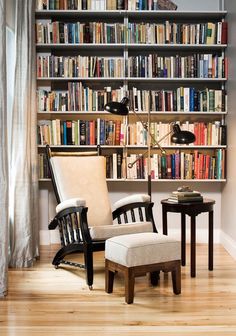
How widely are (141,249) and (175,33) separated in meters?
2.88

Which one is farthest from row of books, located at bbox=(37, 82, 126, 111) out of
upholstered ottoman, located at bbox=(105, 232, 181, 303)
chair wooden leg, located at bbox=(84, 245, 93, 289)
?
upholstered ottoman, located at bbox=(105, 232, 181, 303)

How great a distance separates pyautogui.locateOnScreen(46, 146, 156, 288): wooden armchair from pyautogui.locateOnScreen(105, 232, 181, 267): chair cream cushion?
0.31m

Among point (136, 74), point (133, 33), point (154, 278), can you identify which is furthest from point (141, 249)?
point (133, 33)

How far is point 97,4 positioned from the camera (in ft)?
19.9

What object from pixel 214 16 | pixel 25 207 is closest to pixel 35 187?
pixel 25 207

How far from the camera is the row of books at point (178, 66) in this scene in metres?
6.05

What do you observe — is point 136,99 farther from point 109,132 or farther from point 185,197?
point 185,197

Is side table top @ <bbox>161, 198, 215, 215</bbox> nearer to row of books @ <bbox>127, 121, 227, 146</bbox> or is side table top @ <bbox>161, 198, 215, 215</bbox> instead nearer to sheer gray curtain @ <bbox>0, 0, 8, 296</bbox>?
row of books @ <bbox>127, 121, 227, 146</bbox>

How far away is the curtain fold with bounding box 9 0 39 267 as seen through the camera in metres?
5.10

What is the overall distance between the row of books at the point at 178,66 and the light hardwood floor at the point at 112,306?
7.06ft

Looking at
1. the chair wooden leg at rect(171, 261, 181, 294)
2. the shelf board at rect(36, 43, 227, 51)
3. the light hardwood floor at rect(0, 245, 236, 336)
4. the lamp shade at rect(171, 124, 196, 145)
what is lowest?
the light hardwood floor at rect(0, 245, 236, 336)

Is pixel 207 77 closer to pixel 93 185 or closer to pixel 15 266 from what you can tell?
pixel 93 185

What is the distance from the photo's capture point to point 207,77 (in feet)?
19.9

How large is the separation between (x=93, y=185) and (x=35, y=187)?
0.61 m
